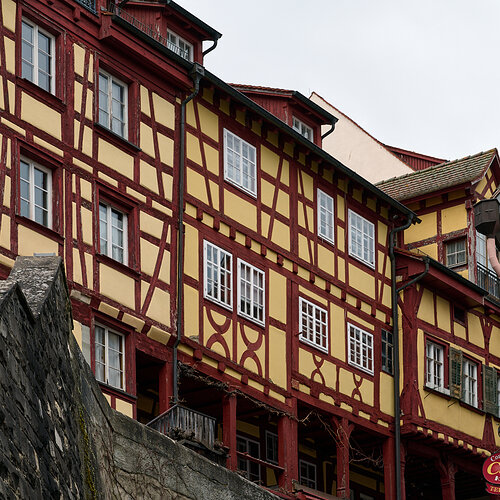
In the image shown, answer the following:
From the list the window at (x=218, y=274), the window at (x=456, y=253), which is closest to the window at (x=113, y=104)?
the window at (x=218, y=274)

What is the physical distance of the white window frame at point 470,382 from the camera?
3519cm

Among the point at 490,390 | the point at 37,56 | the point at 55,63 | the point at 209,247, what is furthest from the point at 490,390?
the point at 37,56

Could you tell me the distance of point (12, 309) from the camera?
32.3 ft

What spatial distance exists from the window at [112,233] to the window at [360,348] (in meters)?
8.65

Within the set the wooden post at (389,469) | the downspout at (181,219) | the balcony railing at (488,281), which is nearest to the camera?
the downspout at (181,219)

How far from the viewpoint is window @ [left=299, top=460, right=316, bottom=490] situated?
3250 centimetres

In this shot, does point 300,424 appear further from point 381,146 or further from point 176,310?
point 381,146

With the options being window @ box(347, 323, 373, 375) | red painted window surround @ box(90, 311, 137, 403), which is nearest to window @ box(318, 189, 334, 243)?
window @ box(347, 323, 373, 375)

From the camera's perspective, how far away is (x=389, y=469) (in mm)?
32312

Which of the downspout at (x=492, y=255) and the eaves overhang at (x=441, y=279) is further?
the eaves overhang at (x=441, y=279)

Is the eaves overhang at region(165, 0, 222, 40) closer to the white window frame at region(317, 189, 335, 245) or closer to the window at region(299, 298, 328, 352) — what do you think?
the white window frame at region(317, 189, 335, 245)

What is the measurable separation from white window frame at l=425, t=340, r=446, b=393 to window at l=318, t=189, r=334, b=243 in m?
4.56

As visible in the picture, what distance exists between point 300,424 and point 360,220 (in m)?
5.53

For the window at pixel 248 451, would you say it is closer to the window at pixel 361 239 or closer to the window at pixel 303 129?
the window at pixel 361 239
